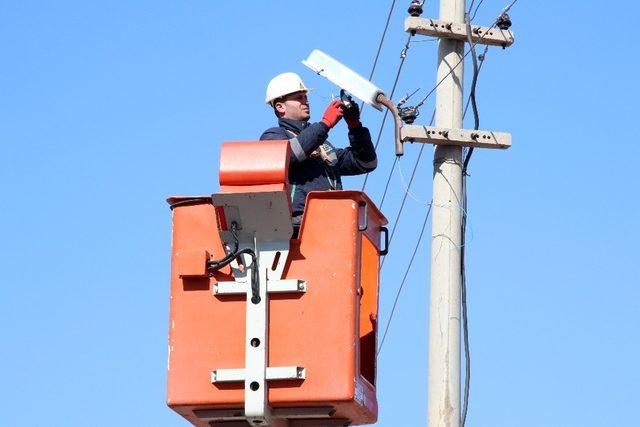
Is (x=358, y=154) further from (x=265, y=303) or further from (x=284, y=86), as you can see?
(x=265, y=303)

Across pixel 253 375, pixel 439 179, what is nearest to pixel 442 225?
pixel 439 179

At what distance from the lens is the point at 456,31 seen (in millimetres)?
12594

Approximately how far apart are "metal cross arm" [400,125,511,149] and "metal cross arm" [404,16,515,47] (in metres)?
0.71

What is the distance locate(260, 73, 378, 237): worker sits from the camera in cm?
1045

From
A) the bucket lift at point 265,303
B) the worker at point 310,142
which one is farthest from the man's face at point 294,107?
the bucket lift at point 265,303

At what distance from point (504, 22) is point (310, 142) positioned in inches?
111

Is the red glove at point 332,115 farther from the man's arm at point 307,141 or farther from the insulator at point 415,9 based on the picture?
the insulator at point 415,9

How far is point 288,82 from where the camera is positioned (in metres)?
11.2

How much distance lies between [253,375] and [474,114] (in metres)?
3.58

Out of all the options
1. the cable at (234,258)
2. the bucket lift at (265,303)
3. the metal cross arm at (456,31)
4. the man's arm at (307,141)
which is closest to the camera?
the bucket lift at (265,303)

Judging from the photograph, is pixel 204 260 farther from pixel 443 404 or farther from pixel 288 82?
pixel 443 404

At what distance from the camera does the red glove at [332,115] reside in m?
10.6

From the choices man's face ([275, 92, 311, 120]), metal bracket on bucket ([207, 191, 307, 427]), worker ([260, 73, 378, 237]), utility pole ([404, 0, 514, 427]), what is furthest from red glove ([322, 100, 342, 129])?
utility pole ([404, 0, 514, 427])

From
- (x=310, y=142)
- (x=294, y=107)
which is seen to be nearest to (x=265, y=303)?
(x=310, y=142)
